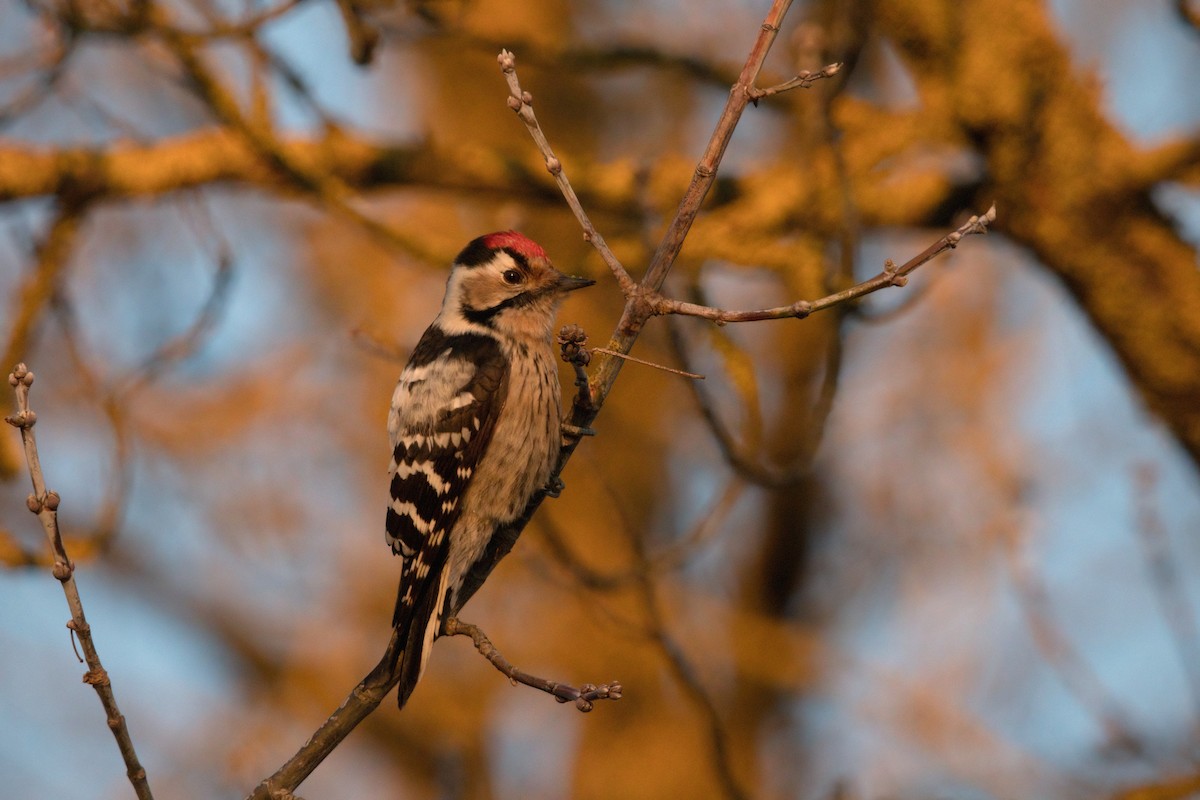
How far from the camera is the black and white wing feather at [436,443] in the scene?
3406mm

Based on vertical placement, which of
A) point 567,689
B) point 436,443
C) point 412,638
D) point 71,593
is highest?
point 436,443

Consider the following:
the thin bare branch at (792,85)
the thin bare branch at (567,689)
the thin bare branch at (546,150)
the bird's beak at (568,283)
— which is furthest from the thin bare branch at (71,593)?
the bird's beak at (568,283)

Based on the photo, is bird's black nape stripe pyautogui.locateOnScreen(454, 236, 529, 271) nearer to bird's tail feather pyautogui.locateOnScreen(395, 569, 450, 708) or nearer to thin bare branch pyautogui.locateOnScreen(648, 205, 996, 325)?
bird's tail feather pyautogui.locateOnScreen(395, 569, 450, 708)

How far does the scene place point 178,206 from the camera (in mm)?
4812

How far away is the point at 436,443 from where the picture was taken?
359 centimetres

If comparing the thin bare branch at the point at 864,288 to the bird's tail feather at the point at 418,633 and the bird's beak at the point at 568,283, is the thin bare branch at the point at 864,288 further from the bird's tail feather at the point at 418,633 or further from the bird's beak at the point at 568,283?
the bird's beak at the point at 568,283

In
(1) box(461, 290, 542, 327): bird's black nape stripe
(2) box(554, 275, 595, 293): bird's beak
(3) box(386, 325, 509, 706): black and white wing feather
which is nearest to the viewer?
(3) box(386, 325, 509, 706): black and white wing feather

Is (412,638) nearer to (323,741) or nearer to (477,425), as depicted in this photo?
(323,741)

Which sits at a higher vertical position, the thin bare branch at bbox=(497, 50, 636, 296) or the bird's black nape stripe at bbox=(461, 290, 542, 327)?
the bird's black nape stripe at bbox=(461, 290, 542, 327)

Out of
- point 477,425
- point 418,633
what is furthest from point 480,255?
point 418,633

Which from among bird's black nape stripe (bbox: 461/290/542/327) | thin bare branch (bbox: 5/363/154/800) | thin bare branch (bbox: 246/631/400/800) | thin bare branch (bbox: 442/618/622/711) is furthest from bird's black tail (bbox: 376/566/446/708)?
bird's black nape stripe (bbox: 461/290/542/327)

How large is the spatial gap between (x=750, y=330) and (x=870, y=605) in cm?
201

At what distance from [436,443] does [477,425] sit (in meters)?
0.13

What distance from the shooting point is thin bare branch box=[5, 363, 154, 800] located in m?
2.07
